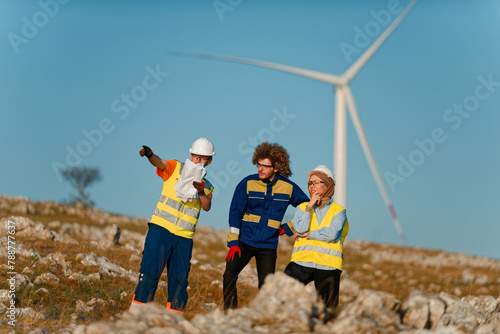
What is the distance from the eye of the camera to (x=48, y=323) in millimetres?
7312

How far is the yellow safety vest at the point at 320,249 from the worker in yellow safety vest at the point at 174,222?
58.8 inches

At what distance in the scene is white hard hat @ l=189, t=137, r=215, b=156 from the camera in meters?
7.41

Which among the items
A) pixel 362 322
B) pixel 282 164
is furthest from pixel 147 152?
pixel 362 322

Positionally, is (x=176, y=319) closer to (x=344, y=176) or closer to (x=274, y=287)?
(x=274, y=287)

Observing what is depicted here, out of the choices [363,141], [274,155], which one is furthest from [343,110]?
[274,155]

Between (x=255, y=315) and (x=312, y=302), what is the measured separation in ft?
1.87

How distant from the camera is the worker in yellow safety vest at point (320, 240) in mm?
6703

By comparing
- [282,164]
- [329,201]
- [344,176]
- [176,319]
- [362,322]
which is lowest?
[176,319]

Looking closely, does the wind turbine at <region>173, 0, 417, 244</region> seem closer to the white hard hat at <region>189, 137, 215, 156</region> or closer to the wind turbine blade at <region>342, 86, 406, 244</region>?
the wind turbine blade at <region>342, 86, 406, 244</region>

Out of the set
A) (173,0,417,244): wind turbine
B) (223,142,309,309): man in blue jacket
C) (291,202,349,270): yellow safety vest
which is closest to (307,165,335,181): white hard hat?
(291,202,349,270): yellow safety vest

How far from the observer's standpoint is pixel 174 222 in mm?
7293

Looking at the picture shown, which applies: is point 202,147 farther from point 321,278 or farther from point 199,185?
point 321,278

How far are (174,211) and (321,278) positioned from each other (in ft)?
7.29

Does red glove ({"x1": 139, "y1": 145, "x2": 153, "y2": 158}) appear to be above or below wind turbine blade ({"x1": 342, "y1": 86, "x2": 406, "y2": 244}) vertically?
below
